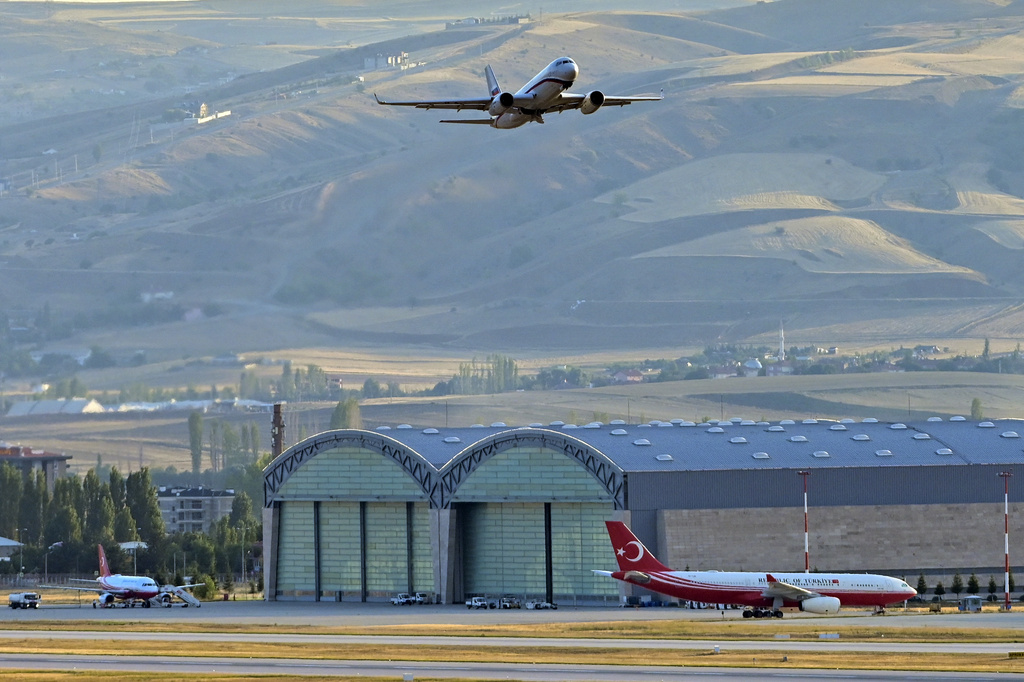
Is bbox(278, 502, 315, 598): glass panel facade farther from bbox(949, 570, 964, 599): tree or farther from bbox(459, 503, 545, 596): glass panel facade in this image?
bbox(949, 570, 964, 599): tree

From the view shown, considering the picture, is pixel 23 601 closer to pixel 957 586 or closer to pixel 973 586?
pixel 957 586

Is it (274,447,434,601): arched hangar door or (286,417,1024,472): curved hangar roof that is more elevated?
(286,417,1024,472): curved hangar roof

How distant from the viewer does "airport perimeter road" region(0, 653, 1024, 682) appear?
268 feet

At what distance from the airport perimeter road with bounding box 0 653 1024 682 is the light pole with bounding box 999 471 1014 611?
1903 inches

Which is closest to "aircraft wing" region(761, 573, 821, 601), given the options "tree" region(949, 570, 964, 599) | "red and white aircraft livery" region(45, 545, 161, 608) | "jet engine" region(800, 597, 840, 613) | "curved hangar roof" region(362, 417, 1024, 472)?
"jet engine" region(800, 597, 840, 613)

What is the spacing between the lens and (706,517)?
14612cm

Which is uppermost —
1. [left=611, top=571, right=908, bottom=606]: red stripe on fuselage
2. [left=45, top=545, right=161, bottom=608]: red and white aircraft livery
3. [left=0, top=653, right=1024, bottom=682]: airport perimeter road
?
[left=45, top=545, right=161, bottom=608]: red and white aircraft livery

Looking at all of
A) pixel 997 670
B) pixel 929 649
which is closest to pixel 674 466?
pixel 929 649

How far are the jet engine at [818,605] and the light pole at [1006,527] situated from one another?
452 inches

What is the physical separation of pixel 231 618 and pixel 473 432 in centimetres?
3806

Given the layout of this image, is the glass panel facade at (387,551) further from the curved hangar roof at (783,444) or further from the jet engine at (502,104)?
the jet engine at (502,104)

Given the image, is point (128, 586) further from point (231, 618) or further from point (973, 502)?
point (973, 502)

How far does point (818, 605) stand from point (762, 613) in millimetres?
3734

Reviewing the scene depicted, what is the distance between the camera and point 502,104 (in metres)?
76.1
